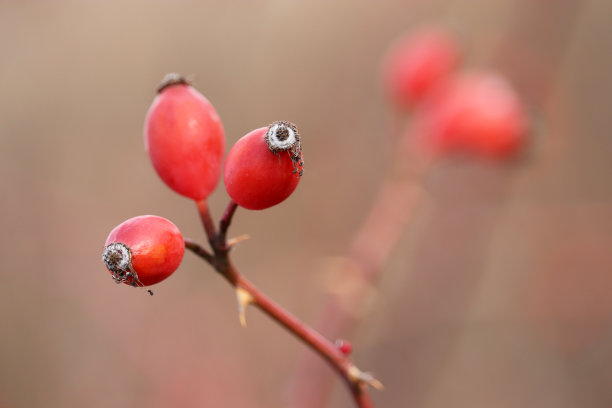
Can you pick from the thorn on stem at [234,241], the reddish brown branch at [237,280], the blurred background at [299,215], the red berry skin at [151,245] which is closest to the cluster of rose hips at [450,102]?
the blurred background at [299,215]

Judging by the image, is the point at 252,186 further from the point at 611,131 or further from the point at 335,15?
the point at 335,15

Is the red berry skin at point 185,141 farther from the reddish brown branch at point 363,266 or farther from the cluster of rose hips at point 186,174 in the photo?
the reddish brown branch at point 363,266

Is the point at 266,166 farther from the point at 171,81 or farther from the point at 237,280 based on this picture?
the point at 171,81

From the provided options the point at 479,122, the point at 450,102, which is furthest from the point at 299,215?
the point at 479,122

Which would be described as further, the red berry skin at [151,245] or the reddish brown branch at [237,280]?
the reddish brown branch at [237,280]

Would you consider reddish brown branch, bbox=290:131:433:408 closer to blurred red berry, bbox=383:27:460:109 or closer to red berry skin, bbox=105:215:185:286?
blurred red berry, bbox=383:27:460:109

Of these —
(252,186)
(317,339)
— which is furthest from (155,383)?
(252,186)

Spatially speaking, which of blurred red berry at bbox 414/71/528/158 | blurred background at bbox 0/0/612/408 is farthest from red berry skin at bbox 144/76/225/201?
blurred red berry at bbox 414/71/528/158

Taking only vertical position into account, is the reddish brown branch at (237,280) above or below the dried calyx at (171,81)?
below
